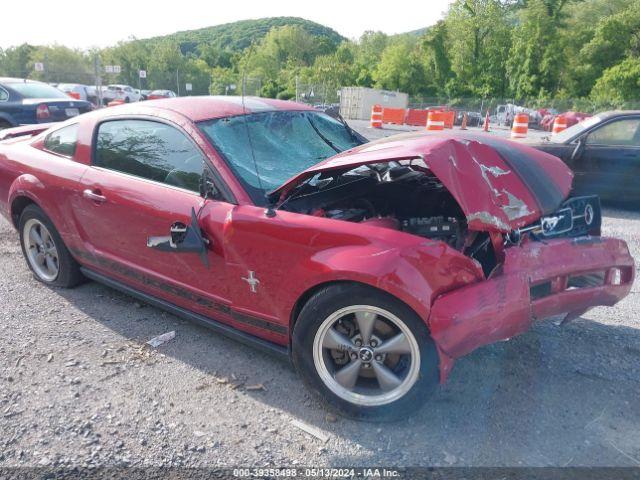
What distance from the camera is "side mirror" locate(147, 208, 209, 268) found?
114 inches

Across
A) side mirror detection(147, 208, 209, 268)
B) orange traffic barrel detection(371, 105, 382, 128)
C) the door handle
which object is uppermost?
the door handle

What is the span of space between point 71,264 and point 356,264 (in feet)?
8.87

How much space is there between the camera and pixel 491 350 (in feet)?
10.6

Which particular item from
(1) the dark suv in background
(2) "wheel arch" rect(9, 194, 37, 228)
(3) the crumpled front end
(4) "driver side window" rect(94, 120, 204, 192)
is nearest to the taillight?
(1) the dark suv in background

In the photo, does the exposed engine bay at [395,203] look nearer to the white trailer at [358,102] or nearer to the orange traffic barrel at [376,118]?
the orange traffic barrel at [376,118]

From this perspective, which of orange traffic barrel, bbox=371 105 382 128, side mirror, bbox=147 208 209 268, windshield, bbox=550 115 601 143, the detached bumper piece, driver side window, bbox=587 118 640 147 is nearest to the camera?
the detached bumper piece

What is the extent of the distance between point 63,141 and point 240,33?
11202cm

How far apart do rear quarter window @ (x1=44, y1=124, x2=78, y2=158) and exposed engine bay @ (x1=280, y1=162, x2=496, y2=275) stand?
6.87ft

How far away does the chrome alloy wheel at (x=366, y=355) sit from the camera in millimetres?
2438

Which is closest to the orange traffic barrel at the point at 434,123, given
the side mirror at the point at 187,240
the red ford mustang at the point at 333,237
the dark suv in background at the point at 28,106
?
the dark suv in background at the point at 28,106

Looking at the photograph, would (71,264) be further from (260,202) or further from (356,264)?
(356,264)

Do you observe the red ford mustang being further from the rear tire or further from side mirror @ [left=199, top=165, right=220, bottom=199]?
the rear tire

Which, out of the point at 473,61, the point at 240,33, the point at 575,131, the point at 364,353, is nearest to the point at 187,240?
the point at 364,353

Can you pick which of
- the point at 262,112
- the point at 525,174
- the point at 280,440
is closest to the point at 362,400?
the point at 280,440
